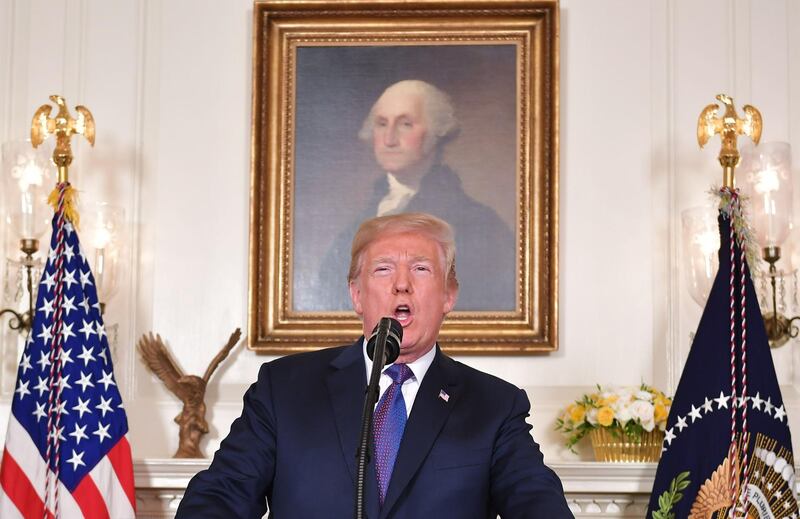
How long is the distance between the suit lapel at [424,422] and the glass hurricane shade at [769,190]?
2.10 meters

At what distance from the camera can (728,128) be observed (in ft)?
15.1

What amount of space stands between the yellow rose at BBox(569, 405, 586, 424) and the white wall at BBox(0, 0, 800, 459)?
0.31 meters

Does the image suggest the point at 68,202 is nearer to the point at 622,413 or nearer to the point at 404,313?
the point at 404,313

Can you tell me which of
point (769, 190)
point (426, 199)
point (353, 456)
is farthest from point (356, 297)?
point (769, 190)

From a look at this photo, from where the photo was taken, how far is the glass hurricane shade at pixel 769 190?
4699 mm

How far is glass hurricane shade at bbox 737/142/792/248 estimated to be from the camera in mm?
4699

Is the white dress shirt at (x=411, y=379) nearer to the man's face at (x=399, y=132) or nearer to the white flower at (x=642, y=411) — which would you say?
the white flower at (x=642, y=411)

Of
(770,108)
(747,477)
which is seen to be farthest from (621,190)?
(747,477)

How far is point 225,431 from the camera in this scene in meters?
5.01

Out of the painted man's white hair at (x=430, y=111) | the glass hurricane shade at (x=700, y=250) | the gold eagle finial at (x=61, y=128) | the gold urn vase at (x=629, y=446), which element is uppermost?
the painted man's white hair at (x=430, y=111)

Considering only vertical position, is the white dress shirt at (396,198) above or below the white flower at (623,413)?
above

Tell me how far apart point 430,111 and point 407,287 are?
2225mm

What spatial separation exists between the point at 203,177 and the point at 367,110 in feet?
2.72

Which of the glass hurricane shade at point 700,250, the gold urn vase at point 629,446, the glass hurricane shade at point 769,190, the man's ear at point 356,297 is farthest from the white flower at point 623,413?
the man's ear at point 356,297
